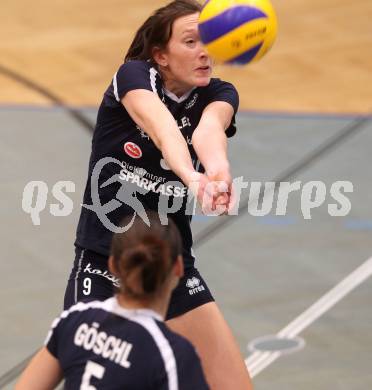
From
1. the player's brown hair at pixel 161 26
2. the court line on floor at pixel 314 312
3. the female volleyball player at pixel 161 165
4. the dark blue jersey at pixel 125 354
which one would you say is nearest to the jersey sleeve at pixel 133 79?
the female volleyball player at pixel 161 165

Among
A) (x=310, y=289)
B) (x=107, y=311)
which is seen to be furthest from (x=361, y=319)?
(x=107, y=311)

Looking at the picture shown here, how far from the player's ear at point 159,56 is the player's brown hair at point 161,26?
0.01 metres

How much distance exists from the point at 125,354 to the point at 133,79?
1614 millimetres

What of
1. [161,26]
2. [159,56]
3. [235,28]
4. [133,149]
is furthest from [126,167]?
[235,28]

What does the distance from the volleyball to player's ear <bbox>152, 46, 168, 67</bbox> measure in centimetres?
22

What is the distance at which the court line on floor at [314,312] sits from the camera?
647cm

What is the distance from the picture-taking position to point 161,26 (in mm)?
5027

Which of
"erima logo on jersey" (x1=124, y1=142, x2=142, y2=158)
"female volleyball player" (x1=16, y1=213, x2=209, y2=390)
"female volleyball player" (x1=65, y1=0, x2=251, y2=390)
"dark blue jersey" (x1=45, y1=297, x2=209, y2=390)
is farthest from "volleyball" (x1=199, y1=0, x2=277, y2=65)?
"dark blue jersey" (x1=45, y1=297, x2=209, y2=390)

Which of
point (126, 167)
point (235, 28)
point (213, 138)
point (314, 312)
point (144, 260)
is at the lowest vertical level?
point (314, 312)

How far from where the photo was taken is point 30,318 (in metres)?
6.90

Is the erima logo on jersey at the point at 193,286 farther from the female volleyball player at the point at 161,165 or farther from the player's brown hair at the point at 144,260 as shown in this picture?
the player's brown hair at the point at 144,260

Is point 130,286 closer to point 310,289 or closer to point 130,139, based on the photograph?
point 130,139

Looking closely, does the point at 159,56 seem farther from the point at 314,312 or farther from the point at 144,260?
the point at 314,312

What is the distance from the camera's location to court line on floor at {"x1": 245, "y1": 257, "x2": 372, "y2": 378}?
21.2 ft
